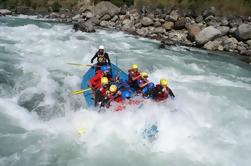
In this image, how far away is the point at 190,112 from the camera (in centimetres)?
1077

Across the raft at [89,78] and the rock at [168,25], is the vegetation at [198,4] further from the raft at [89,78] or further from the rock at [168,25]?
the raft at [89,78]

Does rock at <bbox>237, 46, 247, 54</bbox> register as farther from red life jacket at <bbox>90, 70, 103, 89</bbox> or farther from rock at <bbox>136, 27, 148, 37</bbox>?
red life jacket at <bbox>90, 70, 103, 89</bbox>

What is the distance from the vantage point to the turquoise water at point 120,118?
848 cm

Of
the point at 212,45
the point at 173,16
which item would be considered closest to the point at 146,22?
the point at 173,16

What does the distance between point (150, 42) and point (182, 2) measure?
6.18 metres

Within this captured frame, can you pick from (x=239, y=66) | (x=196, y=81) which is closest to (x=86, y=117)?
(x=196, y=81)

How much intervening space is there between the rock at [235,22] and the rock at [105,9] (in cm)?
763

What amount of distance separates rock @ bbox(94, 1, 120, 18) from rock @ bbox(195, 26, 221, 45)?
295 inches

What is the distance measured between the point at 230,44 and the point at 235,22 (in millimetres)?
3005

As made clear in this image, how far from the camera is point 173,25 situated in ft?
74.5

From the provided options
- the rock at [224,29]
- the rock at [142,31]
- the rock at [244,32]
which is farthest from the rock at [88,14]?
the rock at [244,32]

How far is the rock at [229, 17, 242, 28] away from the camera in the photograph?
21688mm

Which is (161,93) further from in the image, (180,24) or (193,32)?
(180,24)

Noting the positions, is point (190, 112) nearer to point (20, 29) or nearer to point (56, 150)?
point (56, 150)
